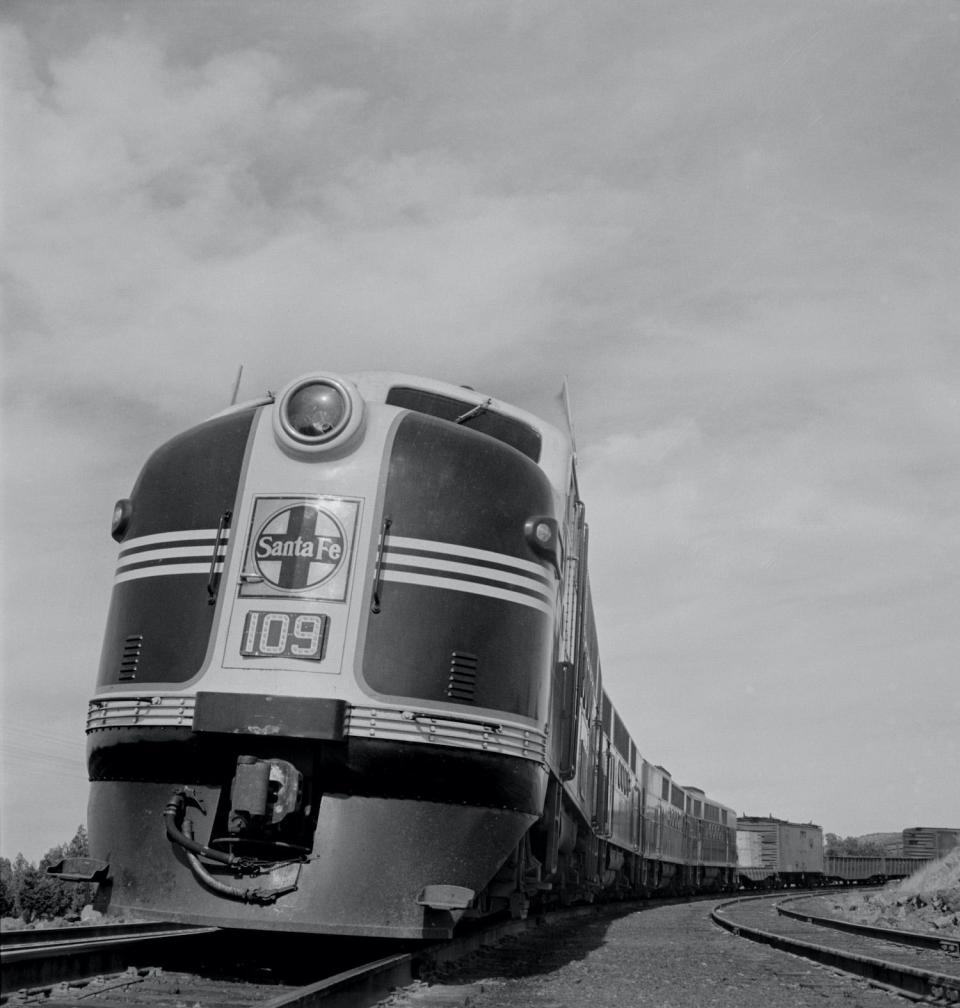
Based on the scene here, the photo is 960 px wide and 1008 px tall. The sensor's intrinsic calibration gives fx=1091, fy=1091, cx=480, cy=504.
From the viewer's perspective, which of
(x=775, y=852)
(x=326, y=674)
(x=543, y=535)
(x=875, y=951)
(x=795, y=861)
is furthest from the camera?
(x=795, y=861)

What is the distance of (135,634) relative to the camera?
6766 mm

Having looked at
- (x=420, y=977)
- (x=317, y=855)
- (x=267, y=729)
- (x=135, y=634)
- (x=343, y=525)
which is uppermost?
(x=343, y=525)

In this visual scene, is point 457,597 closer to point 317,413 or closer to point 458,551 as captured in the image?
point 458,551

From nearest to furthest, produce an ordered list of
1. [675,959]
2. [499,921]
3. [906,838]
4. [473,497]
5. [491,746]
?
[491,746] → [473,497] → [675,959] → [499,921] → [906,838]

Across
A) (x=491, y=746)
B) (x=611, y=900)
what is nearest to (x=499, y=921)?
(x=491, y=746)

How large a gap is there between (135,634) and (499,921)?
5.64 metres

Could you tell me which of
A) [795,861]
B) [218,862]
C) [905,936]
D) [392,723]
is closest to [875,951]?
[905,936]

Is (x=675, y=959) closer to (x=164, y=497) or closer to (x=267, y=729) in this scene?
(x=267, y=729)

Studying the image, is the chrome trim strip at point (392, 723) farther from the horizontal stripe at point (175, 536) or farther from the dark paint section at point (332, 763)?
the horizontal stripe at point (175, 536)

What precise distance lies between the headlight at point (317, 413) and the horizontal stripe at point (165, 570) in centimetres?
90

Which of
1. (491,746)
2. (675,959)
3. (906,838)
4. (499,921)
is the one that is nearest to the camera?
(491,746)

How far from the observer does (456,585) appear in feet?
21.9

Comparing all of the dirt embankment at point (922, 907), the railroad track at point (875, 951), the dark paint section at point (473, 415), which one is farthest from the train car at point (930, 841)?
the dark paint section at point (473, 415)

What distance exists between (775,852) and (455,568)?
Result: 44585mm
